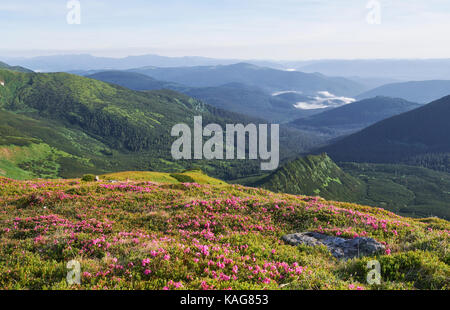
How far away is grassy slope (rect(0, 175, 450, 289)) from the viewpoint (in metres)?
10.6

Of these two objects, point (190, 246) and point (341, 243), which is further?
point (341, 243)

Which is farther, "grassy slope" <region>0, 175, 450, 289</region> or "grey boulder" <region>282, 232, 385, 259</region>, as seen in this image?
"grey boulder" <region>282, 232, 385, 259</region>

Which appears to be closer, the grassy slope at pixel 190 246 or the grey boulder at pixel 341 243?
the grassy slope at pixel 190 246

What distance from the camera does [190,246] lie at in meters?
13.4

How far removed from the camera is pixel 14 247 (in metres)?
14.0

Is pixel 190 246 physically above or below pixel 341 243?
above

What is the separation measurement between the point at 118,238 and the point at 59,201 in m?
12.3

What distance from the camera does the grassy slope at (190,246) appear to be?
10.6 metres

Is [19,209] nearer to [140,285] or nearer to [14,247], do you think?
[14,247]
